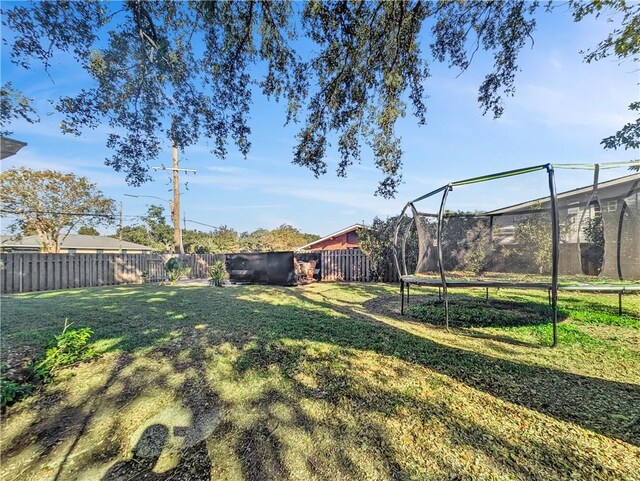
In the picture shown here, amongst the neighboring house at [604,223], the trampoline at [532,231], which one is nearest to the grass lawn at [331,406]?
the trampoline at [532,231]

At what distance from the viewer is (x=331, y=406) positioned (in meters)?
1.90

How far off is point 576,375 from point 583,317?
A: 2844mm

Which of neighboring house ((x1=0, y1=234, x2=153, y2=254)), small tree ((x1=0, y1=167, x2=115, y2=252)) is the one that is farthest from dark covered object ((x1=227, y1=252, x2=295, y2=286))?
neighboring house ((x1=0, y1=234, x2=153, y2=254))

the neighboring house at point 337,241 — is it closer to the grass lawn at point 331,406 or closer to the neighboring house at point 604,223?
the neighboring house at point 604,223

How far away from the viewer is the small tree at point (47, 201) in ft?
54.7

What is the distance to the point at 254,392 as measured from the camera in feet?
6.86

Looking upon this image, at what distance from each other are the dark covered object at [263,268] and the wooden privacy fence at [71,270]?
5.26m

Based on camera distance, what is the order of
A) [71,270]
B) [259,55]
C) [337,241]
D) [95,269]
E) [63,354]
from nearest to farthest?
[63,354] → [259,55] → [71,270] → [95,269] → [337,241]

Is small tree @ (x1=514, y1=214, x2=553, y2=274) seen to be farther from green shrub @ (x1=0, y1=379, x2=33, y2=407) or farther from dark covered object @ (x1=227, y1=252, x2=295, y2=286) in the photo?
green shrub @ (x1=0, y1=379, x2=33, y2=407)

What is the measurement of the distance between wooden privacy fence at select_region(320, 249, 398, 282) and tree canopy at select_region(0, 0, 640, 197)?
6859mm

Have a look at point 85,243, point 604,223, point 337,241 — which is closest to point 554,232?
point 604,223

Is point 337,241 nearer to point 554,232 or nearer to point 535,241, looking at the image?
point 535,241

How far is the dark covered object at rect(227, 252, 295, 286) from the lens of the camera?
9.47 m

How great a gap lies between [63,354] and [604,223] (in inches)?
324
